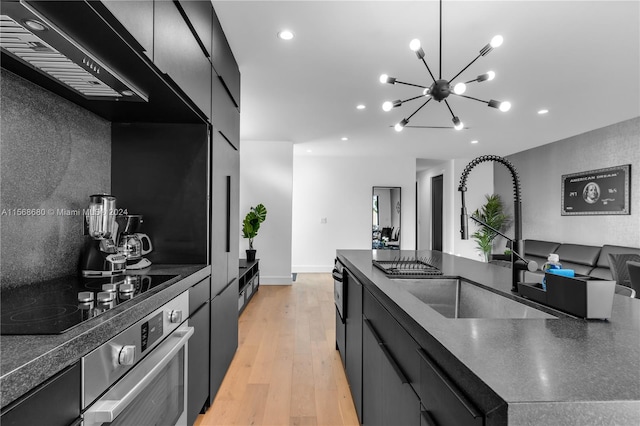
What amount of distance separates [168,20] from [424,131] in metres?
4.72

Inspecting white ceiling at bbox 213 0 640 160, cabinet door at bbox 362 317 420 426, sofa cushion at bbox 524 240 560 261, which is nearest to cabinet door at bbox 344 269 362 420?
cabinet door at bbox 362 317 420 426

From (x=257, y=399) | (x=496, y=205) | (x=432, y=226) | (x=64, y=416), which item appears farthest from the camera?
(x=432, y=226)

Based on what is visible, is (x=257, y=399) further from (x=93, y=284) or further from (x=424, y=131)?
(x=424, y=131)

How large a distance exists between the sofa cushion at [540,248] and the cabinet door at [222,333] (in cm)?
565

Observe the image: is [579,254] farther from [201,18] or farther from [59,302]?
[59,302]

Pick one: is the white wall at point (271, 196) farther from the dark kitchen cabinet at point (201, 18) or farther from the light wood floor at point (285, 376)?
the dark kitchen cabinet at point (201, 18)

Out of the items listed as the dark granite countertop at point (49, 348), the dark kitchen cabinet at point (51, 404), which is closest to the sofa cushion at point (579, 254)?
the dark granite countertop at point (49, 348)

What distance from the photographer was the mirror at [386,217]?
7.97 meters

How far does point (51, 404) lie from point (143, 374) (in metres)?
0.41

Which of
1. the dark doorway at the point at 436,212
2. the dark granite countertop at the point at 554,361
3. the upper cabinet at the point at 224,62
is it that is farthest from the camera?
the dark doorway at the point at 436,212

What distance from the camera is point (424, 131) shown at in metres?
5.53

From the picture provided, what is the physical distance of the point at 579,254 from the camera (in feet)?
17.8

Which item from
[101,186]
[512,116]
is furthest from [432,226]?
[101,186]

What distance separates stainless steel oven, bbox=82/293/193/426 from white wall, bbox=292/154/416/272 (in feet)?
20.0
